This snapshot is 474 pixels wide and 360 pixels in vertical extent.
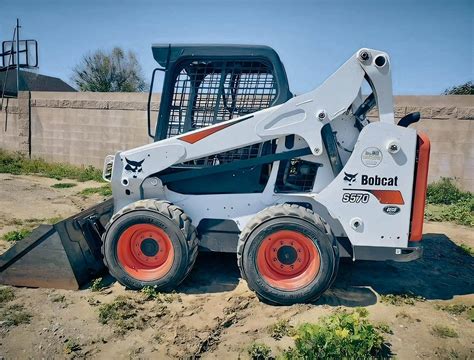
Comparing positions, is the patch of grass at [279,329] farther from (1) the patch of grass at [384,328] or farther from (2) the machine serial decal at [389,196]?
(2) the machine serial decal at [389,196]

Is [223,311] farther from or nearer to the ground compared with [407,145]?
nearer to the ground

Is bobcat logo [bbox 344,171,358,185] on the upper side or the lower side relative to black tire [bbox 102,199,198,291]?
upper

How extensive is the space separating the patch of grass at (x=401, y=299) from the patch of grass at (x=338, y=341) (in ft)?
2.99

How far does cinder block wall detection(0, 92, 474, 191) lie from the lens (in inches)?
355

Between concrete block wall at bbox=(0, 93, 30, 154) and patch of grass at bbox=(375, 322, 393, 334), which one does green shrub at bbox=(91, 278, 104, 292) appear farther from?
concrete block wall at bbox=(0, 93, 30, 154)

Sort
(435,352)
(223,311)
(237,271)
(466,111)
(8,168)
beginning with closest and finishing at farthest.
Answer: (435,352), (223,311), (237,271), (466,111), (8,168)

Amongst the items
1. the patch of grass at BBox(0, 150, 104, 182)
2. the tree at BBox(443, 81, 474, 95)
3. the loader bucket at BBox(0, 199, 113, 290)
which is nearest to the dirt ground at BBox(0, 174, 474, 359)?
the loader bucket at BBox(0, 199, 113, 290)

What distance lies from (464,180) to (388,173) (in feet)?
21.9

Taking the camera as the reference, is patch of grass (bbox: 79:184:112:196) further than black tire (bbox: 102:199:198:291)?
Yes

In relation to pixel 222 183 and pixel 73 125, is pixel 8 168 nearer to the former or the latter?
pixel 73 125

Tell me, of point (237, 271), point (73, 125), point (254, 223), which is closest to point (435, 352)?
point (254, 223)

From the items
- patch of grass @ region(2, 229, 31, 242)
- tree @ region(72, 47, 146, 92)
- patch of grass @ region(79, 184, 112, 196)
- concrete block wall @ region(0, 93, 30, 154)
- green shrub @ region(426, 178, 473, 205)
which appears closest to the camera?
patch of grass @ region(2, 229, 31, 242)

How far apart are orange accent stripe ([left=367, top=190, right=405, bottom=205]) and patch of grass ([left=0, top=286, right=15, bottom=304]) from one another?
12.2 feet

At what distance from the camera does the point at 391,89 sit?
378 centimetres
